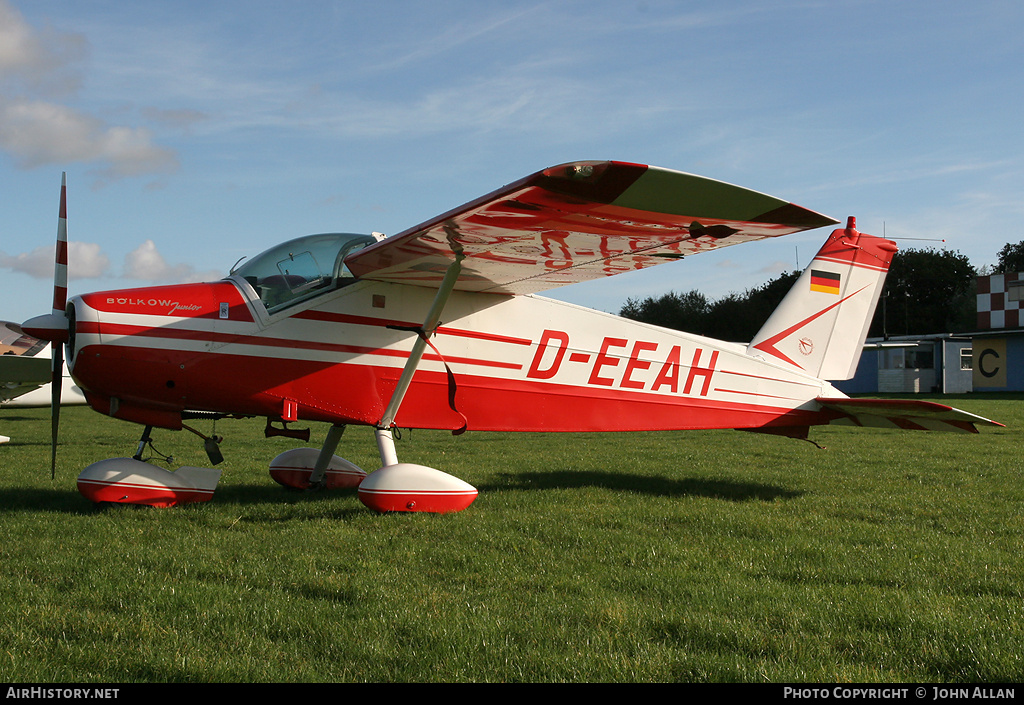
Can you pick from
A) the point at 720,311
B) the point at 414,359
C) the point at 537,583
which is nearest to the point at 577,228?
the point at 414,359

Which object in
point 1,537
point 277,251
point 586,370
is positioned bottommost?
point 1,537

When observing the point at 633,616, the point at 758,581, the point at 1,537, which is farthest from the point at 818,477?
the point at 1,537

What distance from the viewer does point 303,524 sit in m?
5.65

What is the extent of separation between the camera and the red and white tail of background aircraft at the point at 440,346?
5008mm

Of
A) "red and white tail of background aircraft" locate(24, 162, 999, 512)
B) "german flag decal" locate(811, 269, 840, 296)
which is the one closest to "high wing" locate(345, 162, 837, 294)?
"red and white tail of background aircraft" locate(24, 162, 999, 512)

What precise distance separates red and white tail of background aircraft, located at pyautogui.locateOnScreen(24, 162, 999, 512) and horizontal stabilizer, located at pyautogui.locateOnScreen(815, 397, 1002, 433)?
0.07ft

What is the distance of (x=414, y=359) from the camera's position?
6223mm

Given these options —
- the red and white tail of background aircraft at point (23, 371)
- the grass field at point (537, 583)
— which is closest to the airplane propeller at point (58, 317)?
the grass field at point (537, 583)

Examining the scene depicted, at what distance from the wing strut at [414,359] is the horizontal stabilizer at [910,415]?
13.5 ft

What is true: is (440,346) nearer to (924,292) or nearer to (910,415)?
(910,415)

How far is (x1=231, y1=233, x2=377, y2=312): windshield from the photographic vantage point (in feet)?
20.6

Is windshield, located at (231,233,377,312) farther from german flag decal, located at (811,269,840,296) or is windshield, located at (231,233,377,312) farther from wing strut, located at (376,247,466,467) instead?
german flag decal, located at (811,269,840,296)
